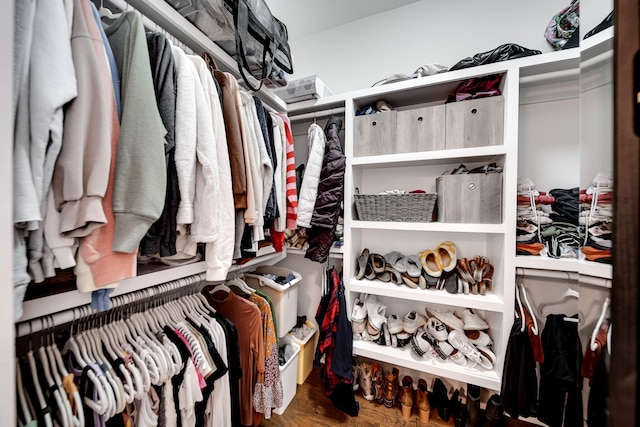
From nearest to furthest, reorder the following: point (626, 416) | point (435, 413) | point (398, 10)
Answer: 1. point (626, 416)
2. point (435, 413)
3. point (398, 10)

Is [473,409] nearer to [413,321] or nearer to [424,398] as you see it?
[424,398]

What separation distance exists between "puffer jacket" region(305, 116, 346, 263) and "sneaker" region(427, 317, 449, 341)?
0.74m

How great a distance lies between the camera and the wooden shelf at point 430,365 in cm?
112

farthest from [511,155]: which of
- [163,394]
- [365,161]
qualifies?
[163,394]

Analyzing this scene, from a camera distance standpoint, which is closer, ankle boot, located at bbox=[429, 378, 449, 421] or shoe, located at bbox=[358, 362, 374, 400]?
ankle boot, located at bbox=[429, 378, 449, 421]

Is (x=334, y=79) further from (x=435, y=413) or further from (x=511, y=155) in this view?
(x=435, y=413)

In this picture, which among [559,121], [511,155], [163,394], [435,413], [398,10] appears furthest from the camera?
[398,10]

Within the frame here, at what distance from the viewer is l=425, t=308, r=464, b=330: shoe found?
1.29m

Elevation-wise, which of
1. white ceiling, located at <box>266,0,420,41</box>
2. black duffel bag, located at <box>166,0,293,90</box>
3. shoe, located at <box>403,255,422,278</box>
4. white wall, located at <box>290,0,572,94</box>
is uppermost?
white ceiling, located at <box>266,0,420,41</box>

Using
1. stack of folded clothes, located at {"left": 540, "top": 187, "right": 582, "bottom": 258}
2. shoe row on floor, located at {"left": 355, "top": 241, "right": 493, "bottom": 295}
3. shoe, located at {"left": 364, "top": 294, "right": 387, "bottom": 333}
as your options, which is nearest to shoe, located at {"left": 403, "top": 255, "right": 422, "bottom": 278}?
shoe row on floor, located at {"left": 355, "top": 241, "right": 493, "bottom": 295}

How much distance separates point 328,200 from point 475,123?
87 centimetres

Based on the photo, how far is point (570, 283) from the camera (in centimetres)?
114

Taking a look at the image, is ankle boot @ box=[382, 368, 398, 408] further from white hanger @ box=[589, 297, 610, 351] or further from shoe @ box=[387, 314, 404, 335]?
white hanger @ box=[589, 297, 610, 351]

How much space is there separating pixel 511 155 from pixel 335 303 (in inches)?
47.7
